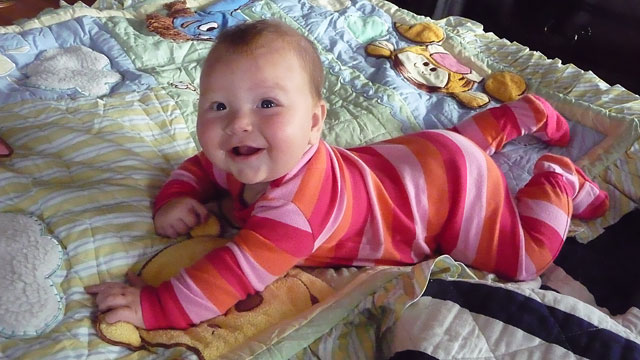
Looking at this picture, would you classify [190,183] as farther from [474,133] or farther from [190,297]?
[474,133]

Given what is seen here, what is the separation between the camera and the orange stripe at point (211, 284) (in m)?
0.74

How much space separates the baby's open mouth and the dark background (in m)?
1.65

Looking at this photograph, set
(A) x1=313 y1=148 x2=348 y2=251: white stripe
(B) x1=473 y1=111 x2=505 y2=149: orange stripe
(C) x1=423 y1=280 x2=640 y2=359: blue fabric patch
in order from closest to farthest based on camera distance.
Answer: (C) x1=423 y1=280 x2=640 y2=359: blue fabric patch, (A) x1=313 y1=148 x2=348 y2=251: white stripe, (B) x1=473 y1=111 x2=505 y2=149: orange stripe

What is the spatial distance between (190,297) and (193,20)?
0.89m

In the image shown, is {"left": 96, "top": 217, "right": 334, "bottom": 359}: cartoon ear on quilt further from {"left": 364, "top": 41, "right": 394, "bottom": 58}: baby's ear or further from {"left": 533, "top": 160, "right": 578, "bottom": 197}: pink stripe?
{"left": 364, "top": 41, "right": 394, "bottom": 58}: baby's ear

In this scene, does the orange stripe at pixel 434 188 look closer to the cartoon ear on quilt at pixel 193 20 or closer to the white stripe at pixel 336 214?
the white stripe at pixel 336 214

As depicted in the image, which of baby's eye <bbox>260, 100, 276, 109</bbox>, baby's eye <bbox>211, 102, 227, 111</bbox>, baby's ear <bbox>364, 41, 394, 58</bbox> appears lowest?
baby's ear <bbox>364, 41, 394, 58</bbox>

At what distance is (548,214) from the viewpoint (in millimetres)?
952

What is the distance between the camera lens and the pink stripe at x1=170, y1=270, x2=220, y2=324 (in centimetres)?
74

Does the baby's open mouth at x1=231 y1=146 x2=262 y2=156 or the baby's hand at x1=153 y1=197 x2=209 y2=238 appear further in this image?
the baby's hand at x1=153 y1=197 x2=209 y2=238

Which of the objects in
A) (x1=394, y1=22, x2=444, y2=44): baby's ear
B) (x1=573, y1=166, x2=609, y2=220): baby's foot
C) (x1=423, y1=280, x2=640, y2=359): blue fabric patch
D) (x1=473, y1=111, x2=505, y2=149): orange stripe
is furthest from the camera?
(x1=394, y1=22, x2=444, y2=44): baby's ear

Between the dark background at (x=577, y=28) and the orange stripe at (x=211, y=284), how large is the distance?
68.2 inches

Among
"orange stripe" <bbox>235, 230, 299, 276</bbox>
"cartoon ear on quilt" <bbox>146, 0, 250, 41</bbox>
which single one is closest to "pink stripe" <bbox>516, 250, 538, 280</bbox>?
"orange stripe" <bbox>235, 230, 299, 276</bbox>

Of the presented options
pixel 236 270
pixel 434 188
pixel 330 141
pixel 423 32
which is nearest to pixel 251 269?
pixel 236 270
